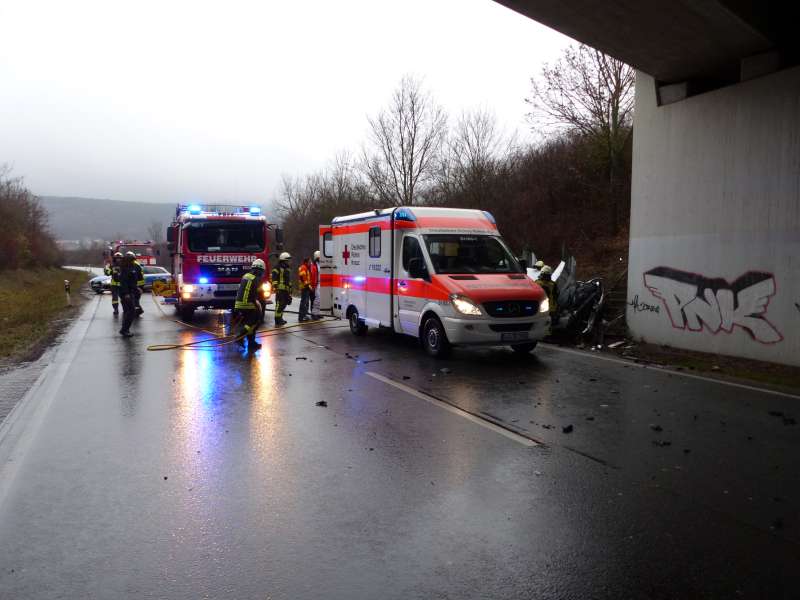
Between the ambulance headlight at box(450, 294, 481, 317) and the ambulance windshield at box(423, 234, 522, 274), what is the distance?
2.75 feet

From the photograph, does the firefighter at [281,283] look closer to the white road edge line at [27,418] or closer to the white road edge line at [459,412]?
the white road edge line at [27,418]

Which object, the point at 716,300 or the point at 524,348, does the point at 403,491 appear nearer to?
the point at 524,348

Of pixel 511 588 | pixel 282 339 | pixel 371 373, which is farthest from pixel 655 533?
pixel 282 339

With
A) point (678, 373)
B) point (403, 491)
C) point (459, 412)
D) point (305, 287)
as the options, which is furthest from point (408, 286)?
point (403, 491)

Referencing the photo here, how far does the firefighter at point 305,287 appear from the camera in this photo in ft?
53.3

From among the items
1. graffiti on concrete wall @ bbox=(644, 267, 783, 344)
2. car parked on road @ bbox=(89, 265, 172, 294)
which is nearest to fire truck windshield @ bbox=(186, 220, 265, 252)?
graffiti on concrete wall @ bbox=(644, 267, 783, 344)

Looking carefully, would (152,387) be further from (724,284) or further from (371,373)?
(724,284)

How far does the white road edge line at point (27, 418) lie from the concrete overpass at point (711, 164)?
7.15 m

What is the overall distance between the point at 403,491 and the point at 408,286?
21.5ft

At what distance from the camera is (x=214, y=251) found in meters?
16.0

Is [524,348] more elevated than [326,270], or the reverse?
[326,270]

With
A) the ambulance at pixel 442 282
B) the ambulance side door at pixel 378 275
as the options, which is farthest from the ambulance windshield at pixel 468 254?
the ambulance side door at pixel 378 275

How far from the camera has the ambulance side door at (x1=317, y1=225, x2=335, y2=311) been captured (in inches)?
581

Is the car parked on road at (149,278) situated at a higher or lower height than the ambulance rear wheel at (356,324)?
higher
